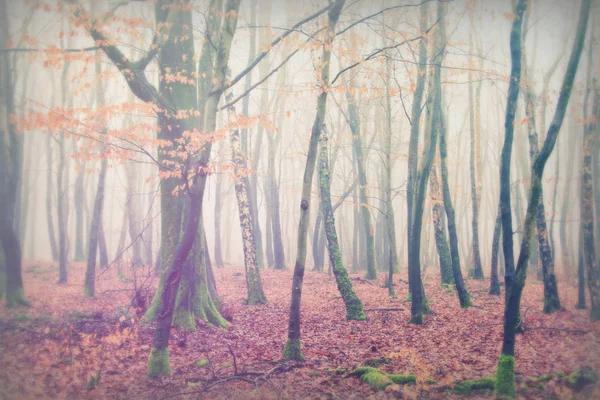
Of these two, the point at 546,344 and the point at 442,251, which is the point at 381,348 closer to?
the point at 546,344

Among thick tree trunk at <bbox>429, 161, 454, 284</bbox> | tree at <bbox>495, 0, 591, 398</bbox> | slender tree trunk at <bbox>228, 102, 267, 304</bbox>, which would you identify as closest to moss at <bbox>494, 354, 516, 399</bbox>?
tree at <bbox>495, 0, 591, 398</bbox>

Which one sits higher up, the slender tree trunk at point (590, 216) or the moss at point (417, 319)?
the slender tree trunk at point (590, 216)

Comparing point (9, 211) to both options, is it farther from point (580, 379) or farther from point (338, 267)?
point (580, 379)

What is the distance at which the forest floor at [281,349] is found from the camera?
530cm

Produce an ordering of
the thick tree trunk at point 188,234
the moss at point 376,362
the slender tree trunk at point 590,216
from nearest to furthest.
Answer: the thick tree trunk at point 188,234 < the moss at point 376,362 < the slender tree trunk at point 590,216

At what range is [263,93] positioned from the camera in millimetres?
22062

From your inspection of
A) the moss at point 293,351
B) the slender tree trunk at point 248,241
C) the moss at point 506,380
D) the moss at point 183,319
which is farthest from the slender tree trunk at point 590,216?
the moss at point 183,319

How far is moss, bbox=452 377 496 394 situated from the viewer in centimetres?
514

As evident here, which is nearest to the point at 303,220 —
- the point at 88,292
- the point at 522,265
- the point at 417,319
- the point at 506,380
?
the point at 522,265

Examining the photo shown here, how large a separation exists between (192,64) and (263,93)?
43.5 feet

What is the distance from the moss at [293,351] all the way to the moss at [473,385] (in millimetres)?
2640

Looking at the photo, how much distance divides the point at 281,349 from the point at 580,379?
504cm

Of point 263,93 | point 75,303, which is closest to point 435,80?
point 75,303

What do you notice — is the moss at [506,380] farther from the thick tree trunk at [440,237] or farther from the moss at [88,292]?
the moss at [88,292]
